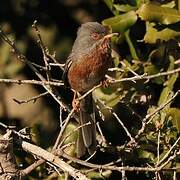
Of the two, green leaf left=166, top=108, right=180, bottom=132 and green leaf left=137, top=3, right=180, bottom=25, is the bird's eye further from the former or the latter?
green leaf left=166, top=108, right=180, bottom=132

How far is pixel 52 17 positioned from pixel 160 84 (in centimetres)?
258

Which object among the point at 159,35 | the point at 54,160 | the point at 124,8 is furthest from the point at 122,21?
the point at 54,160

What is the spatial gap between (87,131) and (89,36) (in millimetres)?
834

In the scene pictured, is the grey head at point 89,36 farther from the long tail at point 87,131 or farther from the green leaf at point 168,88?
the green leaf at point 168,88

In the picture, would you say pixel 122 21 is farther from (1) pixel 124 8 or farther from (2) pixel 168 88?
(2) pixel 168 88

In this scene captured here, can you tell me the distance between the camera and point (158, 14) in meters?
5.00

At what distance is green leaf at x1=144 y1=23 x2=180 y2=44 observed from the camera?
5.07m

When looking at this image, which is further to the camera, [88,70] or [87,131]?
[88,70]

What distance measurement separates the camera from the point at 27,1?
7.46 m

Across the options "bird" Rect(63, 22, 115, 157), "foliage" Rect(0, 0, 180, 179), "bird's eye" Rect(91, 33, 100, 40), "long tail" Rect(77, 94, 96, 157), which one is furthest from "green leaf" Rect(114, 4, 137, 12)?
"long tail" Rect(77, 94, 96, 157)

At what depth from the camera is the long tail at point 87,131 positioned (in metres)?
5.05

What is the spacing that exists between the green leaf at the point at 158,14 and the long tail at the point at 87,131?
2.79 ft

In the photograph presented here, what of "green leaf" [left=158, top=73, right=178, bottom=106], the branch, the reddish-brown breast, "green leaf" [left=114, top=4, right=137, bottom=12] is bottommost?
the branch

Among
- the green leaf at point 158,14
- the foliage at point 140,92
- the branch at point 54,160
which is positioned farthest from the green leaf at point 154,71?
the branch at point 54,160
